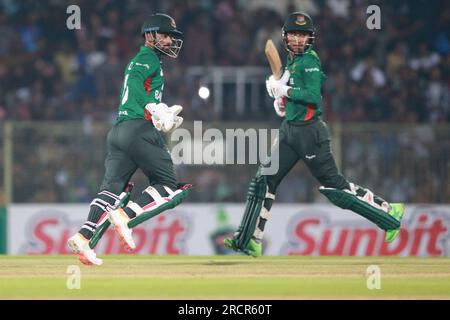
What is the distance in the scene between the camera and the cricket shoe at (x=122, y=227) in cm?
1113

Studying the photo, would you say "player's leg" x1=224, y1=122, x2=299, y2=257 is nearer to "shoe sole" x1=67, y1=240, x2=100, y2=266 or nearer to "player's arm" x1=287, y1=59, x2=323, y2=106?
"player's arm" x1=287, y1=59, x2=323, y2=106

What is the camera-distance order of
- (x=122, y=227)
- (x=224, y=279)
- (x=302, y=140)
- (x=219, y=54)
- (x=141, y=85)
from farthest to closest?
1. (x=219, y=54)
2. (x=302, y=140)
3. (x=141, y=85)
4. (x=122, y=227)
5. (x=224, y=279)

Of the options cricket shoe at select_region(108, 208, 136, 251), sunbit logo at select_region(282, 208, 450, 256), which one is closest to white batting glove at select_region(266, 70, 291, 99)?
cricket shoe at select_region(108, 208, 136, 251)

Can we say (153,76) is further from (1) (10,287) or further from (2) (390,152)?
(2) (390,152)

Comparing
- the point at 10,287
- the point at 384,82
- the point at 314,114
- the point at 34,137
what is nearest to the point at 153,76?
the point at 314,114

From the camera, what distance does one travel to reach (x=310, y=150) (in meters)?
12.0

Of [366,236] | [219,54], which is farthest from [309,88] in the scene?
[219,54]

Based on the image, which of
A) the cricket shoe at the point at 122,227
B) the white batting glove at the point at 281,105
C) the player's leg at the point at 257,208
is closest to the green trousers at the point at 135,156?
the cricket shoe at the point at 122,227

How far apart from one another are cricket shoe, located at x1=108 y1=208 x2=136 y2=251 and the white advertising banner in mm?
5711

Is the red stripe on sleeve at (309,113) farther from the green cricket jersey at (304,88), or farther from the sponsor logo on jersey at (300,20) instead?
the sponsor logo on jersey at (300,20)

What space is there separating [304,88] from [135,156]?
178 centimetres

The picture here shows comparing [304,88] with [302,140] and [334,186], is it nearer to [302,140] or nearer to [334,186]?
[302,140]

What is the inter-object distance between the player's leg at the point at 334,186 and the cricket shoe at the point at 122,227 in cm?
193

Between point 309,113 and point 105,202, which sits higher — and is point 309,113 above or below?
above
